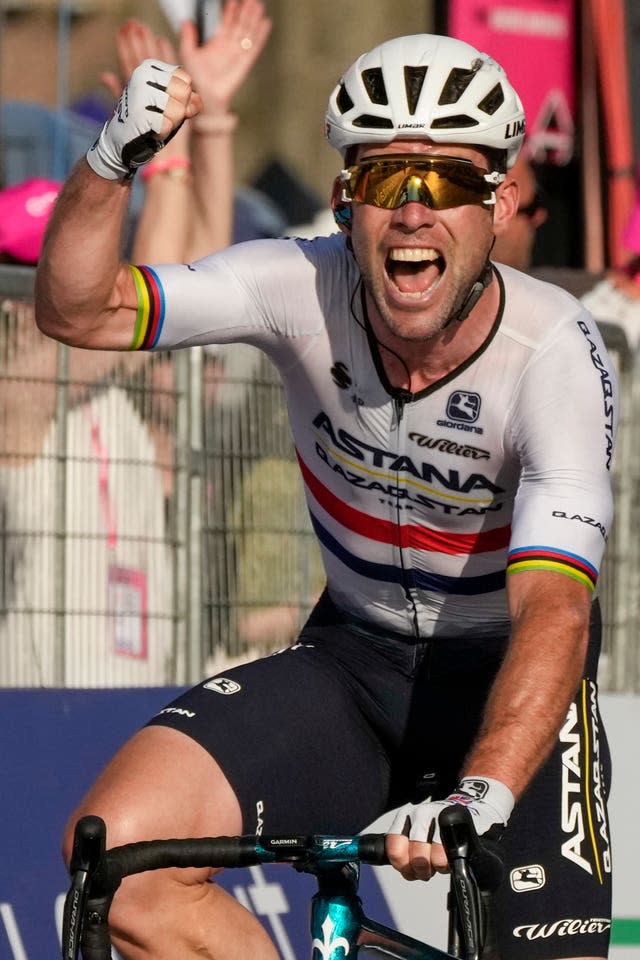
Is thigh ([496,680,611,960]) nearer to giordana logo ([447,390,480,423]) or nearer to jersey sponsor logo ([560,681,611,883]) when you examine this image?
jersey sponsor logo ([560,681,611,883])

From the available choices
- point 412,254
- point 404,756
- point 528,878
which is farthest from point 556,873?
point 412,254

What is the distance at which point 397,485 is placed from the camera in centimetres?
462

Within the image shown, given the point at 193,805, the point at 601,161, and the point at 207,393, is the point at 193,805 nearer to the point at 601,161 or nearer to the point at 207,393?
the point at 207,393

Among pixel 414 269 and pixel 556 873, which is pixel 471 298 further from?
pixel 556 873

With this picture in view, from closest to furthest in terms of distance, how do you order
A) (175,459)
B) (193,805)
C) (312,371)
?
(193,805), (312,371), (175,459)

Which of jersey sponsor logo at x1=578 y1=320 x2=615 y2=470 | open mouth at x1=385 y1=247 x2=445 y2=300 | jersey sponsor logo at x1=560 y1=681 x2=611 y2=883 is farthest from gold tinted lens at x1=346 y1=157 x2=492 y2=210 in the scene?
jersey sponsor logo at x1=560 y1=681 x2=611 y2=883

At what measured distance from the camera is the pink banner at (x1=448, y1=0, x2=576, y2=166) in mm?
11281

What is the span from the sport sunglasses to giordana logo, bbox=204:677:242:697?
118 centimetres

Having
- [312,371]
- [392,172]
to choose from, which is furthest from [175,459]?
[392,172]

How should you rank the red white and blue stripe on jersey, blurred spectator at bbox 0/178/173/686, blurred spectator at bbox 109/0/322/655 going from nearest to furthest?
the red white and blue stripe on jersey < blurred spectator at bbox 0/178/173/686 < blurred spectator at bbox 109/0/322/655

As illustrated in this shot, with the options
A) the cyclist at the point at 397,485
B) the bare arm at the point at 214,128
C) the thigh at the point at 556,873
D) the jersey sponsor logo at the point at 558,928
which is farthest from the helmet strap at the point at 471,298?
the bare arm at the point at 214,128

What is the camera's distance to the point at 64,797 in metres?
5.80

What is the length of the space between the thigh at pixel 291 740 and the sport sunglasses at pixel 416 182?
3.79ft

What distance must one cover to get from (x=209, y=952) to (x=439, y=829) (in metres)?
1.17
